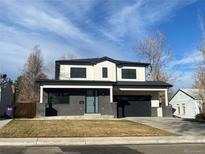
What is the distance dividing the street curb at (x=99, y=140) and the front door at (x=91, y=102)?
55.2 ft

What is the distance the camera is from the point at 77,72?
115ft

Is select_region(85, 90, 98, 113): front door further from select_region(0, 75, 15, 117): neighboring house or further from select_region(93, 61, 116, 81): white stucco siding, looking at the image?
select_region(0, 75, 15, 117): neighboring house

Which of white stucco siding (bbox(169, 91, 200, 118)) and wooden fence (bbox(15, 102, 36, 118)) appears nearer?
wooden fence (bbox(15, 102, 36, 118))

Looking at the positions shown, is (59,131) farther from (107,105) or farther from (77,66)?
(77,66)

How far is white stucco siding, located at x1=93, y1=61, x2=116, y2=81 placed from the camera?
35125 millimetres

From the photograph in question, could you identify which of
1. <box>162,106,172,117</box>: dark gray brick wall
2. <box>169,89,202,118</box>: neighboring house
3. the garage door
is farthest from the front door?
<box>169,89,202,118</box>: neighboring house

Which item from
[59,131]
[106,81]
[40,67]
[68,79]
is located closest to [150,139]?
[59,131]

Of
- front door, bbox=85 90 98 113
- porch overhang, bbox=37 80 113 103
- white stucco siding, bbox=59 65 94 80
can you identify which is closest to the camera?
porch overhang, bbox=37 80 113 103

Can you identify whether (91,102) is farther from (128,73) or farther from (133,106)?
(128,73)

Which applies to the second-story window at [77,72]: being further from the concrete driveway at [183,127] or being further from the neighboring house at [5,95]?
the concrete driveway at [183,127]

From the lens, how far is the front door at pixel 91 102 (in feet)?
110

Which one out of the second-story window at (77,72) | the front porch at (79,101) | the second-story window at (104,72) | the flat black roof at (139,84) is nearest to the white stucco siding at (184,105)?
the flat black roof at (139,84)

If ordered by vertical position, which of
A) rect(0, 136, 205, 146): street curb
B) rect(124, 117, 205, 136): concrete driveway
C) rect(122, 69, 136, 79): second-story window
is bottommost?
rect(0, 136, 205, 146): street curb

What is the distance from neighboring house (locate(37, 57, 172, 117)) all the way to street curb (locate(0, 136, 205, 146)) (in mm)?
14630
